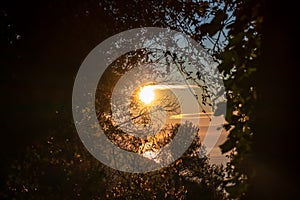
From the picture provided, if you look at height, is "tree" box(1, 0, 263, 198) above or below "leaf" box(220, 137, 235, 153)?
above

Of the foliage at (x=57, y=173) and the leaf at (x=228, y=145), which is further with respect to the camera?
the foliage at (x=57, y=173)

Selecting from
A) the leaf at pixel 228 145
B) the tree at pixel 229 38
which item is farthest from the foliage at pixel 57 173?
the leaf at pixel 228 145

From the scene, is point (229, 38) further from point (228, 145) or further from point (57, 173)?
point (57, 173)

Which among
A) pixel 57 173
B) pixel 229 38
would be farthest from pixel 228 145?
pixel 57 173

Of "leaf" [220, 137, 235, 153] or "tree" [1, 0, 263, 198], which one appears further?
"tree" [1, 0, 263, 198]

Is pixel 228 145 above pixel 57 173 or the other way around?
the other way around

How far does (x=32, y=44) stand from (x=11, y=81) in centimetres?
56

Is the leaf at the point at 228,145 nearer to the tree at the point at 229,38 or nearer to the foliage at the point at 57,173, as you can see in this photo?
the tree at the point at 229,38

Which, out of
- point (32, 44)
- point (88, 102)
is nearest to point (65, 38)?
point (32, 44)

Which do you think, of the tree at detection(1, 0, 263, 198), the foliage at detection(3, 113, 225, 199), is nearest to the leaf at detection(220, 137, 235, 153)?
the tree at detection(1, 0, 263, 198)

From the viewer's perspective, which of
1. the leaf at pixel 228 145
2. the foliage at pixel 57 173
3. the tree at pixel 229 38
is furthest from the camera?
the foliage at pixel 57 173

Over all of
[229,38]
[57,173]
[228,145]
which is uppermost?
[229,38]

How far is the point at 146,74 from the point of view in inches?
418

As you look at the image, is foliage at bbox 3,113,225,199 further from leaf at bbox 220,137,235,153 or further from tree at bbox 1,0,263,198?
leaf at bbox 220,137,235,153
